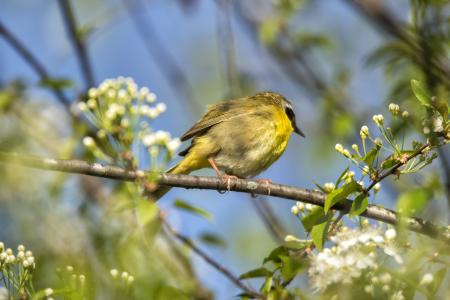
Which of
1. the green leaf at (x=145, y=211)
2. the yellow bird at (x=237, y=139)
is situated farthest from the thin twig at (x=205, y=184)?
the yellow bird at (x=237, y=139)

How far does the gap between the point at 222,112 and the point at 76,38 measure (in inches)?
76.2

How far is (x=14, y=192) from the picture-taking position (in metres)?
6.10

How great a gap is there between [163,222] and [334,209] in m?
1.30

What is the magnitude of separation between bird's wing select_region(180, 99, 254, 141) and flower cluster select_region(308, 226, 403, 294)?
3461mm

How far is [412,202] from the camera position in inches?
108

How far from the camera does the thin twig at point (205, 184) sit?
118 inches

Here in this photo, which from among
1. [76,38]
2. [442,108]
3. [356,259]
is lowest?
[356,259]

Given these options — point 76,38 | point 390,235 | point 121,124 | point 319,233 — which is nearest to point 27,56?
point 76,38

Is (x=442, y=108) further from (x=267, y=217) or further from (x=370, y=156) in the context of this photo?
(x=267, y=217)

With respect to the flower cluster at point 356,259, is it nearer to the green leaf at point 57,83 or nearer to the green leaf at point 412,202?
the green leaf at point 412,202

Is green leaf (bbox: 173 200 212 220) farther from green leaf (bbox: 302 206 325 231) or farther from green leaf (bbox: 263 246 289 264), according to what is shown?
green leaf (bbox: 302 206 325 231)

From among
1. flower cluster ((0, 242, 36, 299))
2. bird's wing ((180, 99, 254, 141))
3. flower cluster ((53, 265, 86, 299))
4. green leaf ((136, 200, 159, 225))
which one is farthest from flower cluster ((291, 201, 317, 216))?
bird's wing ((180, 99, 254, 141))

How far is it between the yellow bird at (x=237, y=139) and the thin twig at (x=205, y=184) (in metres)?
1.96

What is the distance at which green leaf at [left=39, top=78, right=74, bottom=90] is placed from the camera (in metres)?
4.64
